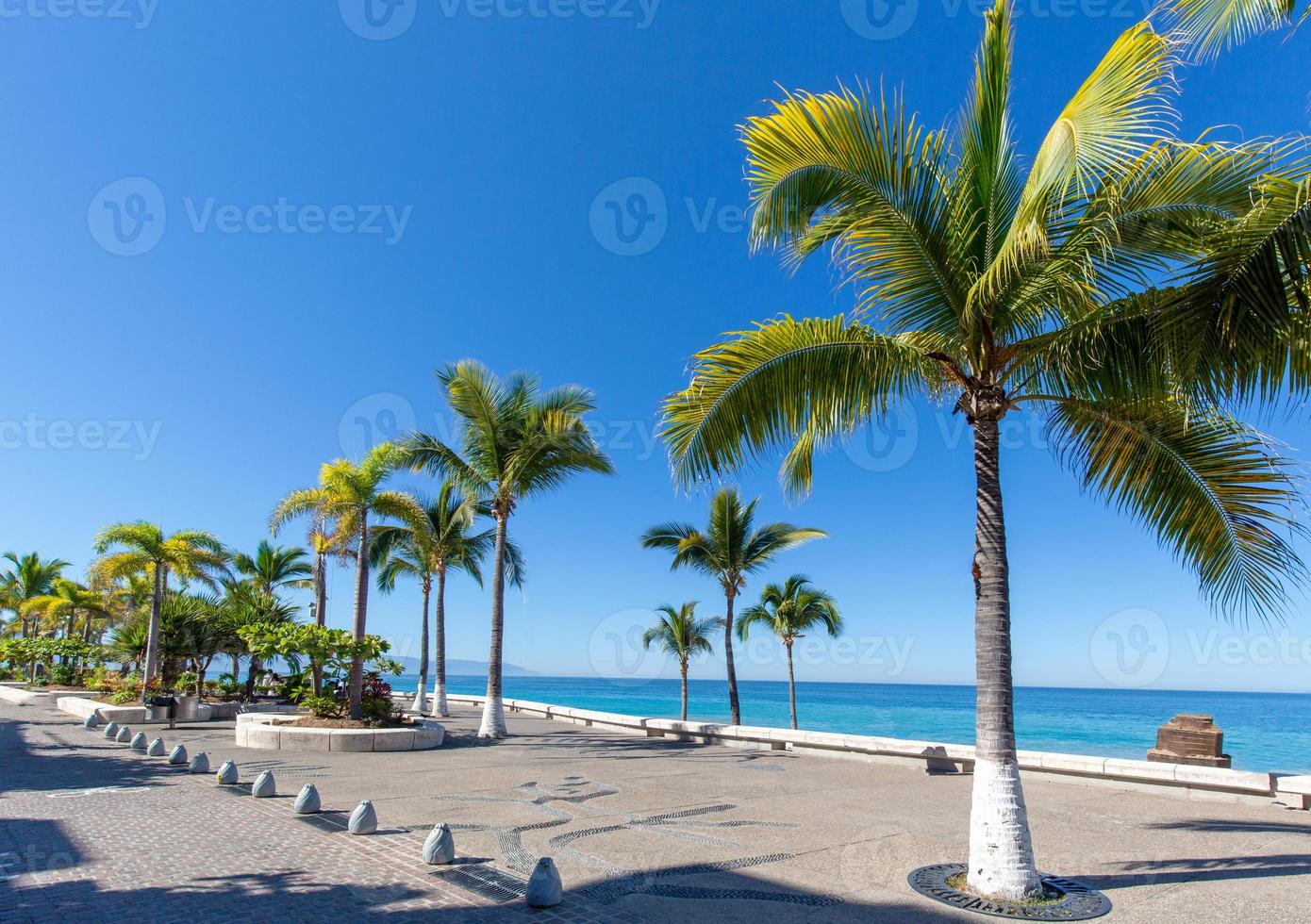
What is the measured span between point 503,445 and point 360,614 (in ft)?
18.8

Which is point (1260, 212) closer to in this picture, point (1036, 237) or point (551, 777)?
point (1036, 237)

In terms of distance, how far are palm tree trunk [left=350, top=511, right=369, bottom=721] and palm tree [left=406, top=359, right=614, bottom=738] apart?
3063 millimetres

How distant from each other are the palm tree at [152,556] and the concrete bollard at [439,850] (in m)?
21.0

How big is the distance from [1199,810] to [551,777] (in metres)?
9.60

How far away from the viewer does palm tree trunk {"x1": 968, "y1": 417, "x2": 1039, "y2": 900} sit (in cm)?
620

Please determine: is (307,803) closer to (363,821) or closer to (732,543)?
(363,821)

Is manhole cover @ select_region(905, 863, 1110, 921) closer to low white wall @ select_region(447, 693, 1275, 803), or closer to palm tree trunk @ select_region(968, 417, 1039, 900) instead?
palm tree trunk @ select_region(968, 417, 1039, 900)

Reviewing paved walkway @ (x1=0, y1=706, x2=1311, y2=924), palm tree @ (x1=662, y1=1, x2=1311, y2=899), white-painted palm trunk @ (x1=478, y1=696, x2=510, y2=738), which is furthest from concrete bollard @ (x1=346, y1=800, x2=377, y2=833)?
white-painted palm trunk @ (x1=478, y1=696, x2=510, y2=738)

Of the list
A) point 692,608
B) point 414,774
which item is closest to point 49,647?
point 692,608

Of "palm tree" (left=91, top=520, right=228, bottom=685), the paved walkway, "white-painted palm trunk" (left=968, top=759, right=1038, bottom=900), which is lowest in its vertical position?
the paved walkway

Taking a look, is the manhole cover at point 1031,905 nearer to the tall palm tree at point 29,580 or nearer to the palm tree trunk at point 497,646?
the palm tree trunk at point 497,646

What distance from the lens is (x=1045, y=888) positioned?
6492 mm

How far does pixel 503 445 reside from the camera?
840 inches

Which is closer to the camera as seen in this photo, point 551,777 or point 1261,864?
point 1261,864
